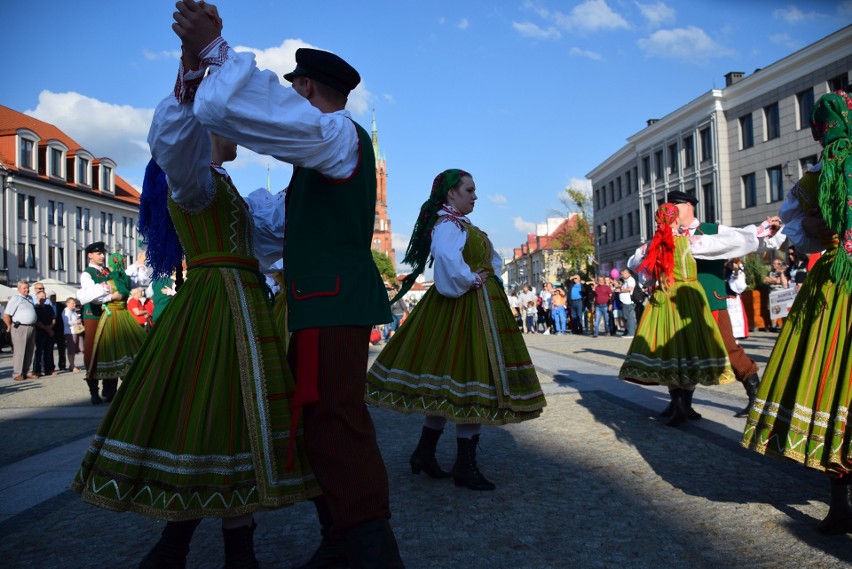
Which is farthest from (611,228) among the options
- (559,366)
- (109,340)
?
(109,340)

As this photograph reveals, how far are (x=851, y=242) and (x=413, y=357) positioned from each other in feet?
7.96

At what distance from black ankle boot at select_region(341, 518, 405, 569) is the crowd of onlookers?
12908 millimetres

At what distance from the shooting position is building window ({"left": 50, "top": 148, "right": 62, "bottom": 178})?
139ft

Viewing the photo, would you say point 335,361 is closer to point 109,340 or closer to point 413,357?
point 413,357

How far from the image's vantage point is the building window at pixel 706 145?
3769cm

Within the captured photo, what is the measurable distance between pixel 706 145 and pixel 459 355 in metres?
38.1

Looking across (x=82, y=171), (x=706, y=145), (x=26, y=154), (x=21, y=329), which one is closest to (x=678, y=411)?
(x=21, y=329)

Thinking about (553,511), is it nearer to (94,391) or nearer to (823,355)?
(823,355)

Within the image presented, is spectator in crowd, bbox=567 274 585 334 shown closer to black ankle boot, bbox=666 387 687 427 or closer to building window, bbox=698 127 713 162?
black ankle boot, bbox=666 387 687 427

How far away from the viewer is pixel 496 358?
4.23 metres

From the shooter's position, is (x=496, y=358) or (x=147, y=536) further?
(x=496, y=358)

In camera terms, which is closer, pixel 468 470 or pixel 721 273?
pixel 468 470

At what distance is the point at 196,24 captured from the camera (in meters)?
2.18

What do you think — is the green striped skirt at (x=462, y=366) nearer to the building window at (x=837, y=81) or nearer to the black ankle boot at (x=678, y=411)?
the black ankle boot at (x=678, y=411)
